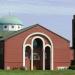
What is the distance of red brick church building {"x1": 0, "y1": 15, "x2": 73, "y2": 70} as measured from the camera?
70.6 meters

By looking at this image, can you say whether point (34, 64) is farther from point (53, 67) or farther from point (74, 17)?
point (74, 17)

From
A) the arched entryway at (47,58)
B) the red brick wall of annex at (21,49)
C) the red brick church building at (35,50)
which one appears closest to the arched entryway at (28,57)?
the red brick church building at (35,50)

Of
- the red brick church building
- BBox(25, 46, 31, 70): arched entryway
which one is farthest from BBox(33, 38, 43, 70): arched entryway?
BBox(25, 46, 31, 70): arched entryway

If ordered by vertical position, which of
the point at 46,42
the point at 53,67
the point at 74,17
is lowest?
the point at 53,67

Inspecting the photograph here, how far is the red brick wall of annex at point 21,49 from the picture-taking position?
7044 cm

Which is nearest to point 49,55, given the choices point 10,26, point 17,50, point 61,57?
point 61,57

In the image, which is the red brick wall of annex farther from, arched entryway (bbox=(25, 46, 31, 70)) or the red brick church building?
arched entryway (bbox=(25, 46, 31, 70))

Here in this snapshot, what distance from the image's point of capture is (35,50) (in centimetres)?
7525

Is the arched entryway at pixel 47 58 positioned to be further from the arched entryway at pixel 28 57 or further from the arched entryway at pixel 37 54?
the arched entryway at pixel 28 57

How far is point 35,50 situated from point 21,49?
485cm

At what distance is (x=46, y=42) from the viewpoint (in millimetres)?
73812

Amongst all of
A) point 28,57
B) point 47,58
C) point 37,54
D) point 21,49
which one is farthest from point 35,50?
point 21,49

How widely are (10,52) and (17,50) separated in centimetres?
133

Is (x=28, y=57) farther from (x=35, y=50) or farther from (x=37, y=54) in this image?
(x=35, y=50)
